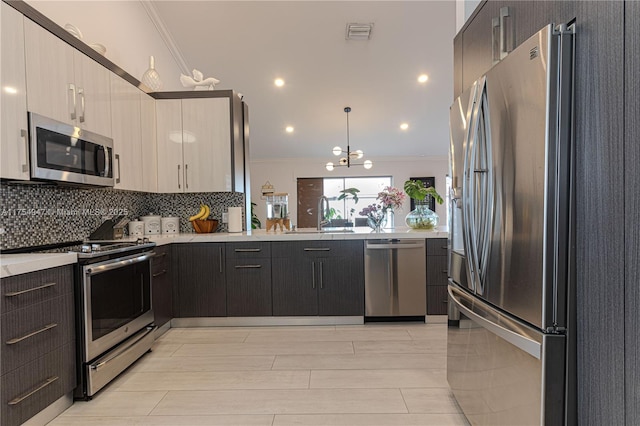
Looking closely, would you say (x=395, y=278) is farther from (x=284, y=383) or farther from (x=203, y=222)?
(x=203, y=222)

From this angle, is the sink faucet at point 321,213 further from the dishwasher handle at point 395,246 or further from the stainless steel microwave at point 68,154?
the stainless steel microwave at point 68,154

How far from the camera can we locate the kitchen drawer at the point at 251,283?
3189 millimetres

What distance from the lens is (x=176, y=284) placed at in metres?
3.18

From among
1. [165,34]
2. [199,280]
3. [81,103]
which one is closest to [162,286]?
[199,280]

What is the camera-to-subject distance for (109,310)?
2127 millimetres

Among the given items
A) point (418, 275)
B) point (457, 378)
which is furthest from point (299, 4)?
point (457, 378)

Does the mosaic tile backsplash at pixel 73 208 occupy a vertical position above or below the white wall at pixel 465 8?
below

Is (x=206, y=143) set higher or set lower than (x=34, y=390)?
higher

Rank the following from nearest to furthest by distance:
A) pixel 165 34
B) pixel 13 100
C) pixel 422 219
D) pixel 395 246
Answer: pixel 13 100 < pixel 395 246 < pixel 422 219 < pixel 165 34

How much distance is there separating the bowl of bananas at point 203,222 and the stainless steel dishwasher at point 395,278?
165 cm

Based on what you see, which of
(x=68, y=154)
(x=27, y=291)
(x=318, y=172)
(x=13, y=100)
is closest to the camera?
(x=27, y=291)

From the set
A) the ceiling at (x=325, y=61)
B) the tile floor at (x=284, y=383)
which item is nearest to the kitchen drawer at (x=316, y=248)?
the tile floor at (x=284, y=383)

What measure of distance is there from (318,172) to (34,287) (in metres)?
8.22

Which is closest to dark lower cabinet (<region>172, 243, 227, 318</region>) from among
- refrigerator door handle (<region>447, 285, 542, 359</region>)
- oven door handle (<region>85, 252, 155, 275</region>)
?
oven door handle (<region>85, 252, 155, 275</region>)
